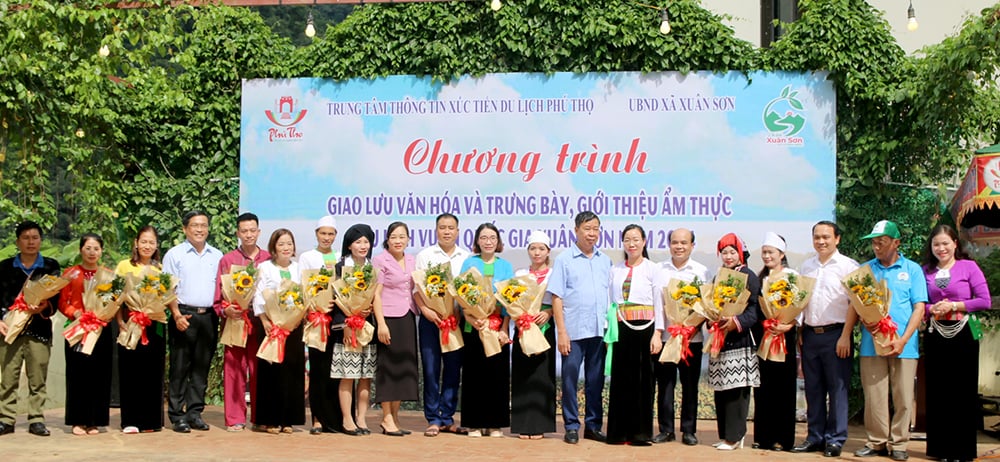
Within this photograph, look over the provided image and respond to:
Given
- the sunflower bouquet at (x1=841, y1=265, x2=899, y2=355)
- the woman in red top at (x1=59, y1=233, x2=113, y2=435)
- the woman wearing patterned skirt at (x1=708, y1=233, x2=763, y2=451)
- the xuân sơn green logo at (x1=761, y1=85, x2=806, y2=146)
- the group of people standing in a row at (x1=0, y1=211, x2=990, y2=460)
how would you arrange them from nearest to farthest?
the sunflower bouquet at (x1=841, y1=265, x2=899, y2=355), the group of people standing in a row at (x1=0, y1=211, x2=990, y2=460), the woman wearing patterned skirt at (x1=708, y1=233, x2=763, y2=451), the woman in red top at (x1=59, y1=233, x2=113, y2=435), the xuân sơn green logo at (x1=761, y1=85, x2=806, y2=146)

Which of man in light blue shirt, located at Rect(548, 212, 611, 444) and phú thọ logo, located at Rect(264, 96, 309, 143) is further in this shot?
phú thọ logo, located at Rect(264, 96, 309, 143)

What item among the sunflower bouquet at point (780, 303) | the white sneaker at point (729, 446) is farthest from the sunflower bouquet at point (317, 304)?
the sunflower bouquet at point (780, 303)

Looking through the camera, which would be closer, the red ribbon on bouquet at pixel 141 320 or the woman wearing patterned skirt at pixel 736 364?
the woman wearing patterned skirt at pixel 736 364

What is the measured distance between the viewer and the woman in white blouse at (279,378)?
7.74 m

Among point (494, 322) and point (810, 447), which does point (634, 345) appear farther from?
point (810, 447)

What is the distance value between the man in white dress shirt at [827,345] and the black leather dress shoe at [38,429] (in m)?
4.80

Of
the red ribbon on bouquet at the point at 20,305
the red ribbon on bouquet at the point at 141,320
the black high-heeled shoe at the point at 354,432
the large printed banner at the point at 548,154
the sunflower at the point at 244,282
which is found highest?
the large printed banner at the point at 548,154

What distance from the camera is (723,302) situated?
7.06 m

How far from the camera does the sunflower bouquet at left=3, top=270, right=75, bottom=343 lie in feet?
24.3

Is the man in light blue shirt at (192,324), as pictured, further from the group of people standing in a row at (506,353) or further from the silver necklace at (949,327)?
the silver necklace at (949,327)

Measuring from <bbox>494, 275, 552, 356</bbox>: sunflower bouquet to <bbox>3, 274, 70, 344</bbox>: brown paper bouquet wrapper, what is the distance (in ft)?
9.37

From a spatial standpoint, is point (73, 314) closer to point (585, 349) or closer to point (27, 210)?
point (27, 210)

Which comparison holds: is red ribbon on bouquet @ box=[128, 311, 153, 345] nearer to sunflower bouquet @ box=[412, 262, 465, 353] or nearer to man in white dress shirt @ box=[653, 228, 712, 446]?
sunflower bouquet @ box=[412, 262, 465, 353]

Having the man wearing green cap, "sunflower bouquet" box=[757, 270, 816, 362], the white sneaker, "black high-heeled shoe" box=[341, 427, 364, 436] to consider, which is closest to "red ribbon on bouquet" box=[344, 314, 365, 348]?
"black high-heeled shoe" box=[341, 427, 364, 436]
